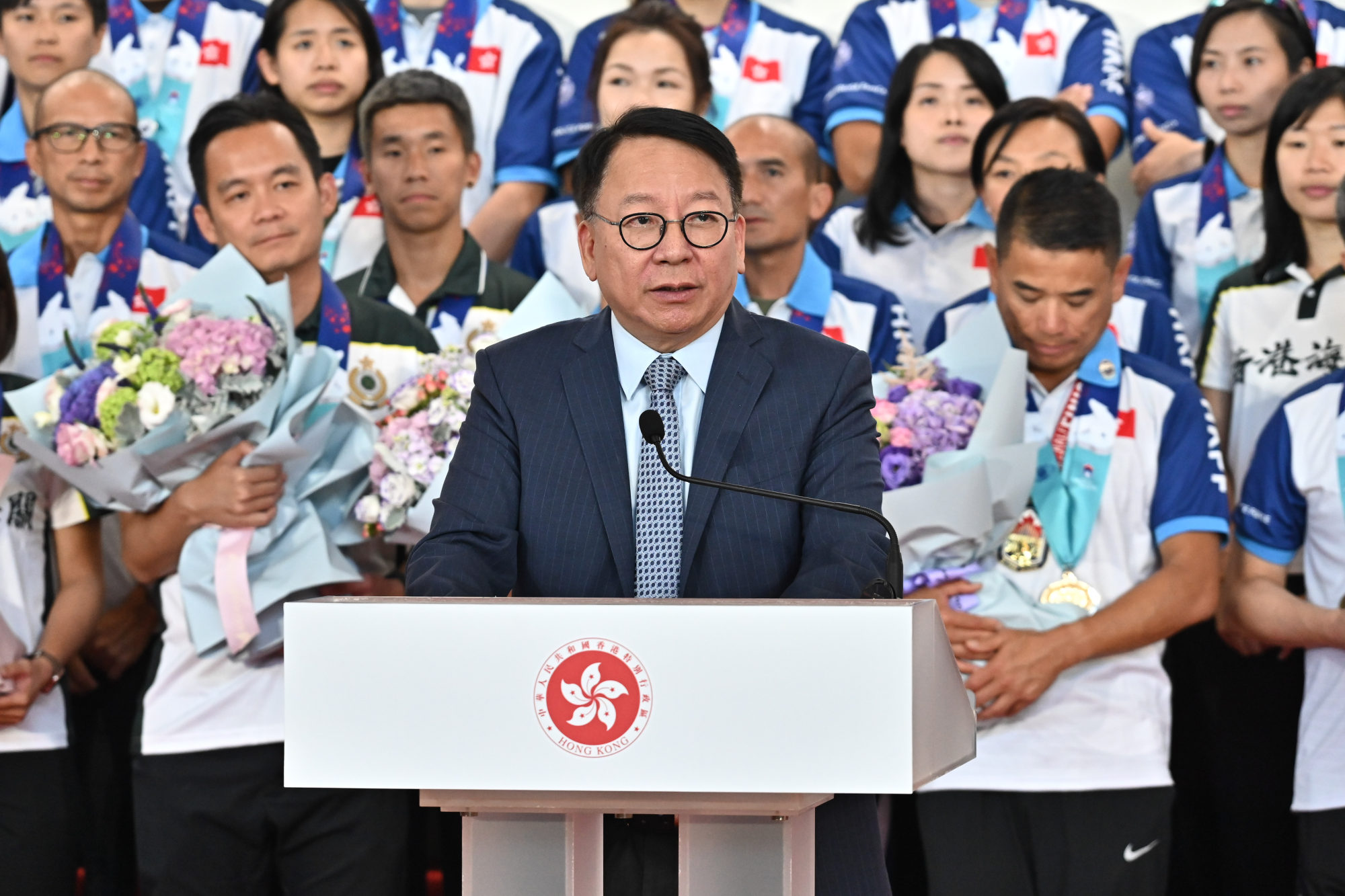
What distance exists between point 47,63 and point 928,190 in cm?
281

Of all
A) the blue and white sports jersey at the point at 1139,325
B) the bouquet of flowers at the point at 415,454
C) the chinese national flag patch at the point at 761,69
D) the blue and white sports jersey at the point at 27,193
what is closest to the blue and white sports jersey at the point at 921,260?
the blue and white sports jersey at the point at 1139,325

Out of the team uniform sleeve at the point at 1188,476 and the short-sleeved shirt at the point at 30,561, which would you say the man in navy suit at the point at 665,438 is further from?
the short-sleeved shirt at the point at 30,561

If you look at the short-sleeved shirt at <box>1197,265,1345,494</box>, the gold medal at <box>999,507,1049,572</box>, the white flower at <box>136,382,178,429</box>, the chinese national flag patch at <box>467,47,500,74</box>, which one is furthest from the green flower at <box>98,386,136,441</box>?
the short-sleeved shirt at <box>1197,265,1345,494</box>

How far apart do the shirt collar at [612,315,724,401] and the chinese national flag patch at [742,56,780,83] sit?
9.63 ft

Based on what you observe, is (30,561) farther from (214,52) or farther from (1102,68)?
(1102,68)

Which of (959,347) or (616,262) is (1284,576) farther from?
(616,262)

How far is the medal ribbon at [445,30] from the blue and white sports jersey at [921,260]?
54.4 inches

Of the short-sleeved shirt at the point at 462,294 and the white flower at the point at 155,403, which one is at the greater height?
the short-sleeved shirt at the point at 462,294

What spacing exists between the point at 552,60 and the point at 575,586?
3299 mm

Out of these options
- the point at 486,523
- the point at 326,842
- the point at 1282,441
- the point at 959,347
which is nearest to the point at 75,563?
the point at 326,842

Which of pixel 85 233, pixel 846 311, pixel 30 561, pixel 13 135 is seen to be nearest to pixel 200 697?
pixel 30 561

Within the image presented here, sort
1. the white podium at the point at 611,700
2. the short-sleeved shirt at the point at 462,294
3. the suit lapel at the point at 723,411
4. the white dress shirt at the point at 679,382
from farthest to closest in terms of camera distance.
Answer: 1. the short-sleeved shirt at the point at 462,294
2. the white dress shirt at the point at 679,382
3. the suit lapel at the point at 723,411
4. the white podium at the point at 611,700

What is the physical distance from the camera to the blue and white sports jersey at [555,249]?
4.59m

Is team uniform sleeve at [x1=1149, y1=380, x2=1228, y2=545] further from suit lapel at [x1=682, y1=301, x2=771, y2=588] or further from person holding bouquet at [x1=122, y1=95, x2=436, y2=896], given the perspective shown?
person holding bouquet at [x1=122, y1=95, x2=436, y2=896]
